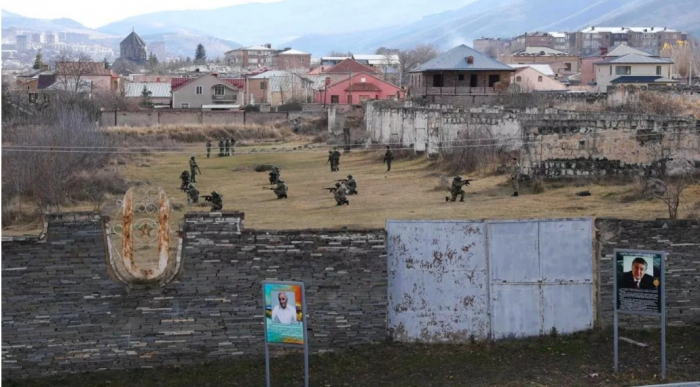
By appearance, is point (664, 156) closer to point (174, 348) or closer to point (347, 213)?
point (347, 213)

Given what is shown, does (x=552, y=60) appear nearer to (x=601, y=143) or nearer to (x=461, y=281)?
(x=601, y=143)

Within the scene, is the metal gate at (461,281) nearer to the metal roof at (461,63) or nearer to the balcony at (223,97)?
the metal roof at (461,63)

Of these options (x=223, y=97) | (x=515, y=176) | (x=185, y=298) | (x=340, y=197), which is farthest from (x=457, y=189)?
(x=223, y=97)

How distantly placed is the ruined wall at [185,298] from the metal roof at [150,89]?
8245cm

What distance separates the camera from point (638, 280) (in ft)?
47.0

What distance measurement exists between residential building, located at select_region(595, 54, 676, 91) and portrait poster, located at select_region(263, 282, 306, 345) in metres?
68.5

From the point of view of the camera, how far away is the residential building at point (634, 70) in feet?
262

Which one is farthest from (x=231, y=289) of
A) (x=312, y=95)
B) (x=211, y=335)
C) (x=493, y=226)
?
(x=312, y=95)

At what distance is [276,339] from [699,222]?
651 cm

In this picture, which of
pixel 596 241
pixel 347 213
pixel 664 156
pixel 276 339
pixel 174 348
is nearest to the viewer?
pixel 276 339

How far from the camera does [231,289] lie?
15.0m

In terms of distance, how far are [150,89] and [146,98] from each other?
7.96 metres

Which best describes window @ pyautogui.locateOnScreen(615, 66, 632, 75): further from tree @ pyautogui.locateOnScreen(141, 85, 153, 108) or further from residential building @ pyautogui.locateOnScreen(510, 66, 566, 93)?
tree @ pyautogui.locateOnScreen(141, 85, 153, 108)

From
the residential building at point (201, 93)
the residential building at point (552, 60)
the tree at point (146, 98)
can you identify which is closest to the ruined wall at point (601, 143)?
the tree at point (146, 98)
